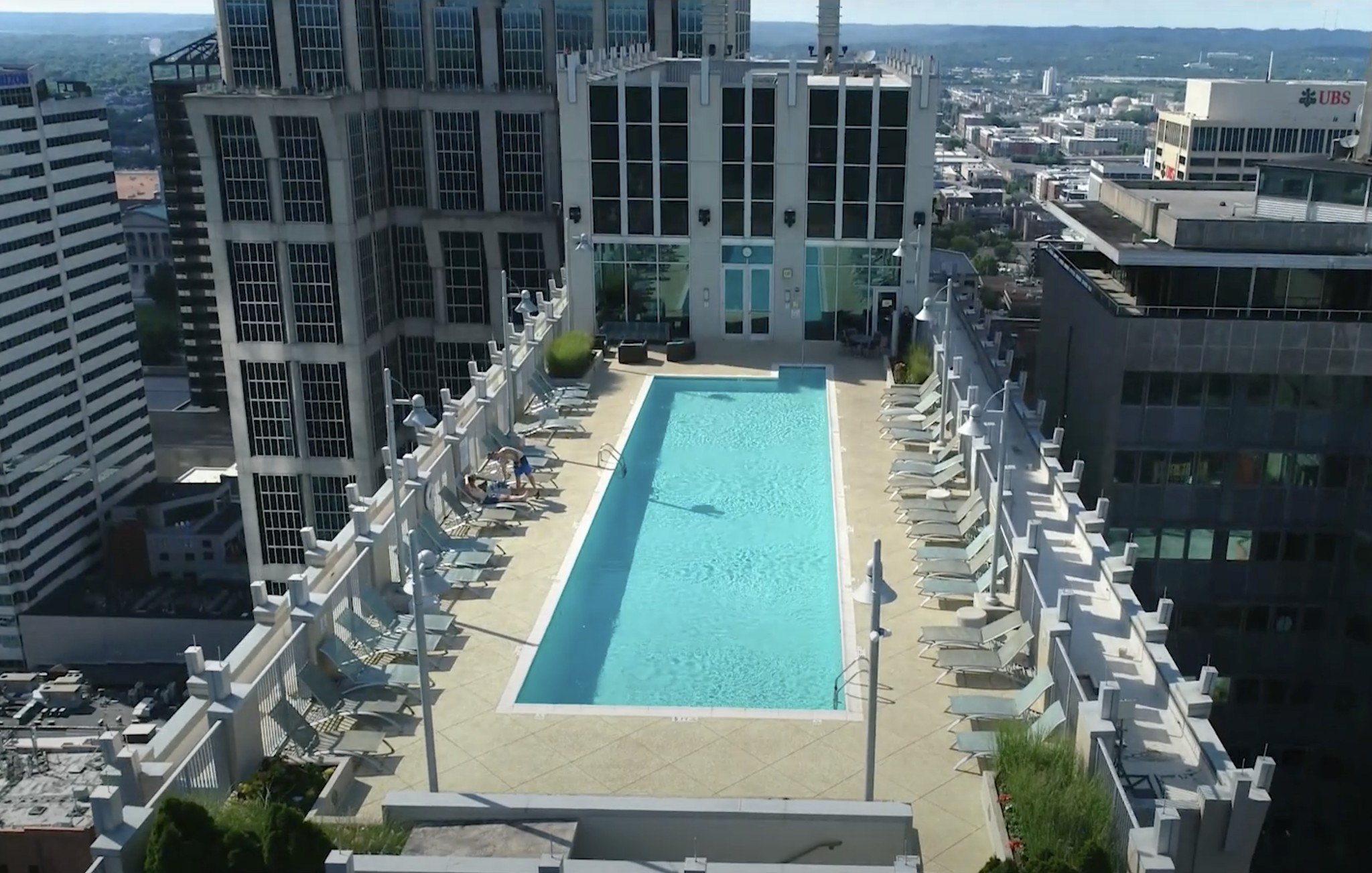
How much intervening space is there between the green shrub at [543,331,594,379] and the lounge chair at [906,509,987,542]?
36.8ft

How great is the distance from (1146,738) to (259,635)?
1039 cm

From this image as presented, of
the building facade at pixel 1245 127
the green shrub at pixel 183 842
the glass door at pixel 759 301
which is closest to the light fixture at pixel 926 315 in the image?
the glass door at pixel 759 301

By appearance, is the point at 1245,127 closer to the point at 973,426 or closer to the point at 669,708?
the point at 973,426

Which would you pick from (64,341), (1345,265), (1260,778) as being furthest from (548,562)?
(64,341)

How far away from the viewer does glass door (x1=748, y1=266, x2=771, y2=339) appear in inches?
1268

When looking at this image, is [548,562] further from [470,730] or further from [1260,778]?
[1260,778]

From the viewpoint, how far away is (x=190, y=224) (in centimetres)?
8394

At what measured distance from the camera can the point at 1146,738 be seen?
45.3 ft

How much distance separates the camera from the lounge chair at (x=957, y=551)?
17.8 metres

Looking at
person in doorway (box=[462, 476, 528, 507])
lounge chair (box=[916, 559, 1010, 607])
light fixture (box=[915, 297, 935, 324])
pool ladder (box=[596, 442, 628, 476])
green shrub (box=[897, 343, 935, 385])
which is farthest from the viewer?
green shrub (box=[897, 343, 935, 385])

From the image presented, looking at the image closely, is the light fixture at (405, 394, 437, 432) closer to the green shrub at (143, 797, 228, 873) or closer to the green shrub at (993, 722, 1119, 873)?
the green shrub at (143, 797, 228, 873)

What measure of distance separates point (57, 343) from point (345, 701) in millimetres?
73761

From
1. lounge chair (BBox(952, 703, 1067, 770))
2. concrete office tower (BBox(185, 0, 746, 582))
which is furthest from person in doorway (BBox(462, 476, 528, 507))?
concrete office tower (BBox(185, 0, 746, 582))

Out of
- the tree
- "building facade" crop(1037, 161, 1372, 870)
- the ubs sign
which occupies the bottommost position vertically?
the tree
